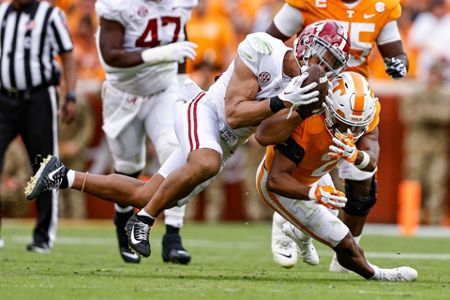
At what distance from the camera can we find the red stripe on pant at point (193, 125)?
21.0ft

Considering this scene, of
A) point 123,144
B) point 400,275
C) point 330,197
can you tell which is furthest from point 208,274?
point 123,144

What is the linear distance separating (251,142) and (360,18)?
5785 millimetres

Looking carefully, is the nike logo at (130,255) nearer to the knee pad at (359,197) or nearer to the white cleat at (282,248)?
the white cleat at (282,248)

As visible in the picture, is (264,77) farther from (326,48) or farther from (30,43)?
(30,43)

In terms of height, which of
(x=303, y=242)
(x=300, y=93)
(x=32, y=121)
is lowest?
(x=303, y=242)

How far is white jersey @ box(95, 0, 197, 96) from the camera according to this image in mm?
7719

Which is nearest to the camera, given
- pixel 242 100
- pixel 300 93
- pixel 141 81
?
pixel 300 93

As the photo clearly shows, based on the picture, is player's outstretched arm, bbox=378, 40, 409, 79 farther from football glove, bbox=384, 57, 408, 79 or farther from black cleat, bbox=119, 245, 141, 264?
black cleat, bbox=119, 245, 141, 264

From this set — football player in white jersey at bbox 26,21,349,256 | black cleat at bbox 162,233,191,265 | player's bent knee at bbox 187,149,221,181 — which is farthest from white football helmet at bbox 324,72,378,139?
black cleat at bbox 162,233,191,265

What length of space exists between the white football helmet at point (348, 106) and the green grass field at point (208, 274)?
82cm

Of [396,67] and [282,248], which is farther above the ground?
[396,67]

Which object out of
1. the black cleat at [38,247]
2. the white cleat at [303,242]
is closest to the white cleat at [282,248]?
the white cleat at [303,242]

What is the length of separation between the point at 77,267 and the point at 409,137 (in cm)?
682

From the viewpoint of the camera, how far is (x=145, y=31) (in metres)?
7.80
